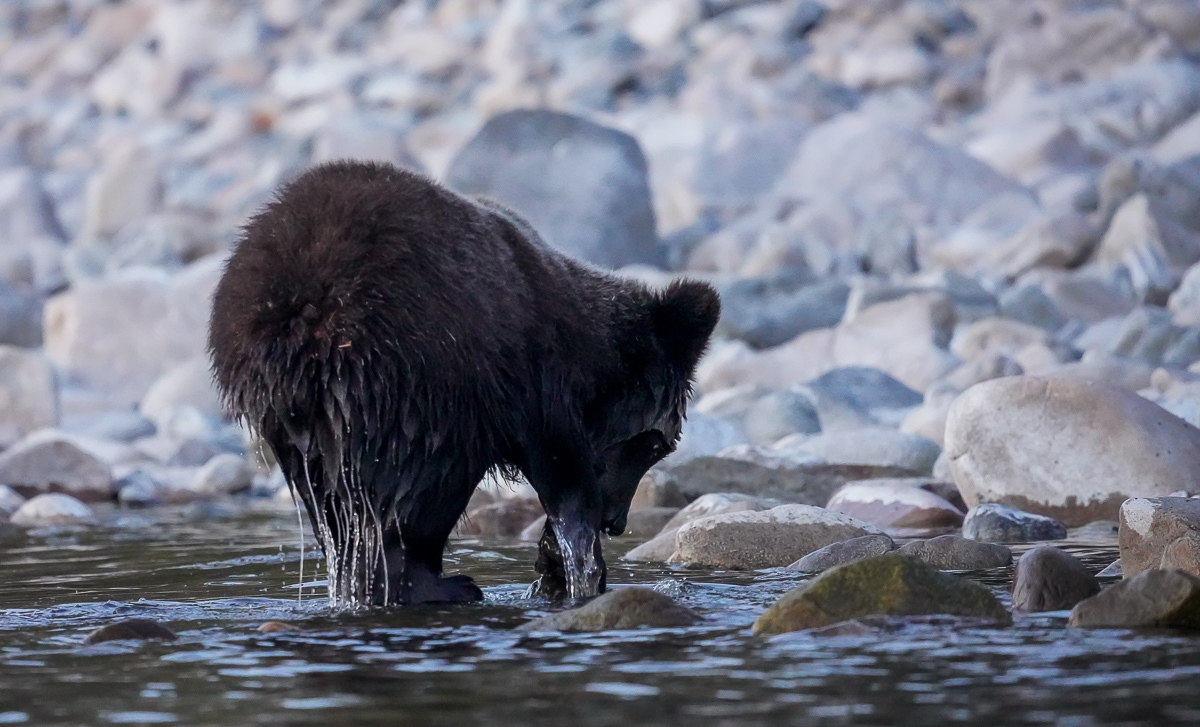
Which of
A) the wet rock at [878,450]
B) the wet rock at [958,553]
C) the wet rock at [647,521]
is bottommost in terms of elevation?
the wet rock at [958,553]

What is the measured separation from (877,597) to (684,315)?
1.61 m

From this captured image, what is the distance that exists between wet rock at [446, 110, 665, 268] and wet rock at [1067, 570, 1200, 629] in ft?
39.1

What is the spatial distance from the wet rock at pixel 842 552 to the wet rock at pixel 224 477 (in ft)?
18.7

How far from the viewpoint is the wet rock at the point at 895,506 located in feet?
25.3

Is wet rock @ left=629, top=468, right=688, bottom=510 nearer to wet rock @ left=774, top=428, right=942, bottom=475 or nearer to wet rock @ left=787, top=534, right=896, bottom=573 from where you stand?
wet rock @ left=774, top=428, right=942, bottom=475

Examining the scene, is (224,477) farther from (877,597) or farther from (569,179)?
(877,597)

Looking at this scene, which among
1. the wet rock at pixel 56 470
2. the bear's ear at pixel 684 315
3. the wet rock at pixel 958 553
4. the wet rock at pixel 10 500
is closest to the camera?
the bear's ear at pixel 684 315

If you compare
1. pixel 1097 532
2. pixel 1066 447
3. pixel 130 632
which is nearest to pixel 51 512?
pixel 130 632

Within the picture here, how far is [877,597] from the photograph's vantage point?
4.61 m

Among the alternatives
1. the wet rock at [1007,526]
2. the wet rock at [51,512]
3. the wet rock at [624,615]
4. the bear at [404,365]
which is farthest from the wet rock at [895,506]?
the wet rock at [51,512]

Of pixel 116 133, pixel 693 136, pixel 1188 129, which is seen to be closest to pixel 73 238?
pixel 116 133

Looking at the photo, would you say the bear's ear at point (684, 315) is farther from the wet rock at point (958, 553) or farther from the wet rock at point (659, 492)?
the wet rock at point (659, 492)

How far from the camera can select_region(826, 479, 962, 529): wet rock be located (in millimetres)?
7707

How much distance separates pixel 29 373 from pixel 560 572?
7833mm
